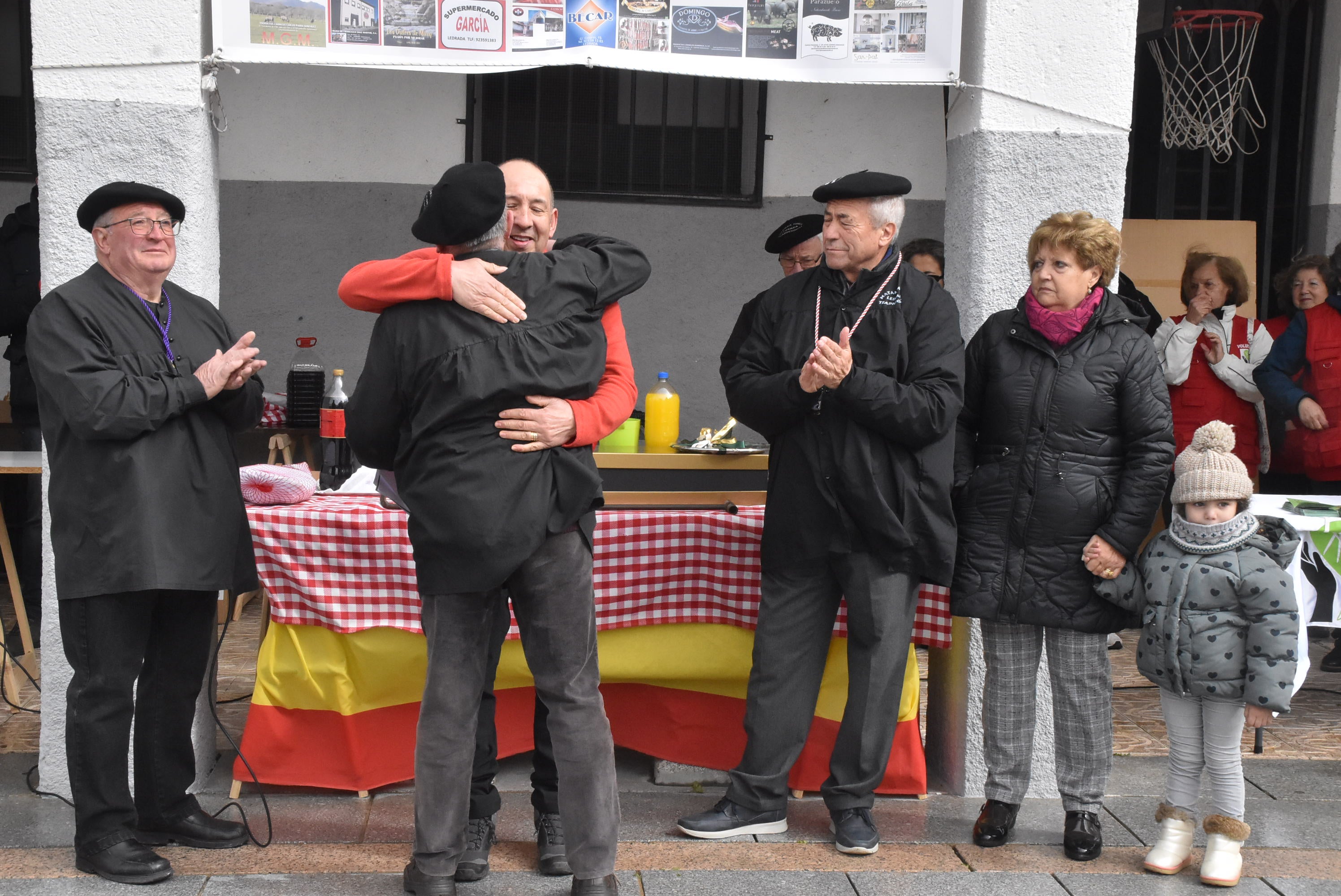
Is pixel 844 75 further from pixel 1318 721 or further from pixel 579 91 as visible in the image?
pixel 579 91

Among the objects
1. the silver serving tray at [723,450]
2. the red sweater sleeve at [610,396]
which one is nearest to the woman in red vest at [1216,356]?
the silver serving tray at [723,450]

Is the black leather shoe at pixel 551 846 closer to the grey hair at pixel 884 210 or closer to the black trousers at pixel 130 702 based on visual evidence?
the black trousers at pixel 130 702

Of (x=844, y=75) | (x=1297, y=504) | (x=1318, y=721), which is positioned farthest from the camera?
(x=1318, y=721)

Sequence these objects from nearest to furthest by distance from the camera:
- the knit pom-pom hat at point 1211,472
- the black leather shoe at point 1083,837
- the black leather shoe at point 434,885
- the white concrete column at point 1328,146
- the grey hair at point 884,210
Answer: the black leather shoe at point 434,885, the knit pom-pom hat at point 1211,472, the grey hair at point 884,210, the black leather shoe at point 1083,837, the white concrete column at point 1328,146

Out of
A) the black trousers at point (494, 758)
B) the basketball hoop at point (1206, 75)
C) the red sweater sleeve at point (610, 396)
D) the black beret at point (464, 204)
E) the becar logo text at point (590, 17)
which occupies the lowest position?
the black trousers at point (494, 758)

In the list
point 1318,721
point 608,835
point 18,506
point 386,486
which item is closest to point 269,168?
point 18,506

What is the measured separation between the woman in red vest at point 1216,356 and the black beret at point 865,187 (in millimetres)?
2921

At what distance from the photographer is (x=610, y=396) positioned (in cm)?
304

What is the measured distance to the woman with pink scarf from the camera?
3.38m

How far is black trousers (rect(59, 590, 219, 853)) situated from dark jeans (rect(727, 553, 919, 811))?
1.52 m

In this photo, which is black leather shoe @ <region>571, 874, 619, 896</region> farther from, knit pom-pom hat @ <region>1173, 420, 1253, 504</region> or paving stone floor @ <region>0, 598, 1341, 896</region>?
knit pom-pom hat @ <region>1173, 420, 1253, 504</region>

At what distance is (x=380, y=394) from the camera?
9.42ft

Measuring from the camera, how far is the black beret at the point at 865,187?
3.33 metres

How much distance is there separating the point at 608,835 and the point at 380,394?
1.17 metres
